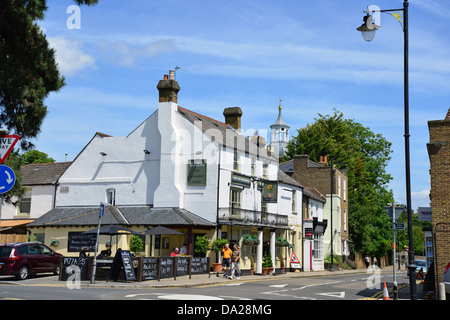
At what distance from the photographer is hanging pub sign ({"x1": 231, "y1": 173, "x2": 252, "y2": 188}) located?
34906 millimetres

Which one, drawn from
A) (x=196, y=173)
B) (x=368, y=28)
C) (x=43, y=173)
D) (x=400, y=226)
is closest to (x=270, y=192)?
(x=196, y=173)

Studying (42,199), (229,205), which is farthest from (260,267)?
(42,199)

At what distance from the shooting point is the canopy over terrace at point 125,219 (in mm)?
32594

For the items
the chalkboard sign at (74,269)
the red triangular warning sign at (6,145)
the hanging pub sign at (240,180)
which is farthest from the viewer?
the hanging pub sign at (240,180)

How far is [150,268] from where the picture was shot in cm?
2297

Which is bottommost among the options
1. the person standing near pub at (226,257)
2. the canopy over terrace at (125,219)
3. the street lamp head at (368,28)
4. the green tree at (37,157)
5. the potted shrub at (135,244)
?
the person standing near pub at (226,257)

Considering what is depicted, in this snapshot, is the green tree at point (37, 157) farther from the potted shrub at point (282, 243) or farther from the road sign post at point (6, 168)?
the road sign post at point (6, 168)

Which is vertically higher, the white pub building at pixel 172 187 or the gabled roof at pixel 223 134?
the gabled roof at pixel 223 134

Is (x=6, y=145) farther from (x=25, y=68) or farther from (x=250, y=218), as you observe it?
(x=250, y=218)

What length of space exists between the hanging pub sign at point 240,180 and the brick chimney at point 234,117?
726 centimetres

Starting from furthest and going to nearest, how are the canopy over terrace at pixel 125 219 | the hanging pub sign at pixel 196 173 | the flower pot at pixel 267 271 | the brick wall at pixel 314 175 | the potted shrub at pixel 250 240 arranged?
the brick wall at pixel 314 175 < the flower pot at pixel 267 271 < the potted shrub at pixel 250 240 < the hanging pub sign at pixel 196 173 < the canopy over terrace at pixel 125 219

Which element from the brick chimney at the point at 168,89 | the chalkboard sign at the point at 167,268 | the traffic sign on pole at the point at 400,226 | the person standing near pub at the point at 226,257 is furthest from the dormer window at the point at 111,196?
the traffic sign on pole at the point at 400,226

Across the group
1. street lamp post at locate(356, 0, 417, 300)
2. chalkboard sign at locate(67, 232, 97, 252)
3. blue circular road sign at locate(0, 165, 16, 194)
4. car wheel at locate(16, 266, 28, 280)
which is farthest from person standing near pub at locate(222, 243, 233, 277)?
blue circular road sign at locate(0, 165, 16, 194)
